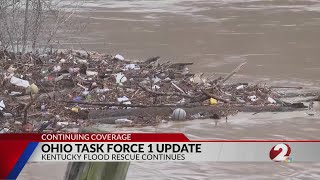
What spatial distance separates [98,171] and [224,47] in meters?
11.1

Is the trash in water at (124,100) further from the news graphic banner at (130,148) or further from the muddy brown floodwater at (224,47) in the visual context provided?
the news graphic banner at (130,148)

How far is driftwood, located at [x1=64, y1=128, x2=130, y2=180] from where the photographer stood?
221 cm

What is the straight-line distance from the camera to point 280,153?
2.80 m

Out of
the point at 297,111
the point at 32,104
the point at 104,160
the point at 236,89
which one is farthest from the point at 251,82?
the point at 104,160

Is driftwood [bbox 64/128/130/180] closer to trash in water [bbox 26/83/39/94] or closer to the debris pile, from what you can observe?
the debris pile

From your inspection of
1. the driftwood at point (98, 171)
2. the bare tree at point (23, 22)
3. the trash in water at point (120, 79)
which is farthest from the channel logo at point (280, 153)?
the bare tree at point (23, 22)

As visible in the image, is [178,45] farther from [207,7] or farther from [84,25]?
[207,7]

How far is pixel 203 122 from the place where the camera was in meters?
7.15

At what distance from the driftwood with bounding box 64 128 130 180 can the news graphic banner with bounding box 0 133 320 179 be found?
104 millimetres

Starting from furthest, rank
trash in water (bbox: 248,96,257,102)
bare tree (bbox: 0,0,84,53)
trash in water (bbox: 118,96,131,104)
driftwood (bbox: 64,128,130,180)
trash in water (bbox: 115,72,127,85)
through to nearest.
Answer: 1. bare tree (bbox: 0,0,84,53)
2. trash in water (bbox: 115,72,127,85)
3. trash in water (bbox: 248,96,257,102)
4. trash in water (bbox: 118,96,131,104)
5. driftwood (bbox: 64,128,130,180)

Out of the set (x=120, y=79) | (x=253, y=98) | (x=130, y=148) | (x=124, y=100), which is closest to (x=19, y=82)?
(x=120, y=79)

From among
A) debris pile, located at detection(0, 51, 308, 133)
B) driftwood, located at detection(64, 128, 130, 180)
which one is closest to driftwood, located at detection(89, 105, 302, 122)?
debris pile, located at detection(0, 51, 308, 133)

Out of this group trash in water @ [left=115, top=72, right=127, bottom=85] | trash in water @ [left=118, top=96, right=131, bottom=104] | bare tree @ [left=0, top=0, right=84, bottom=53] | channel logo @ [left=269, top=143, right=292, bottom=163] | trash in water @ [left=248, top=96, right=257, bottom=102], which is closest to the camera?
channel logo @ [left=269, top=143, right=292, bottom=163]

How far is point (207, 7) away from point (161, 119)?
1365 centimetres
